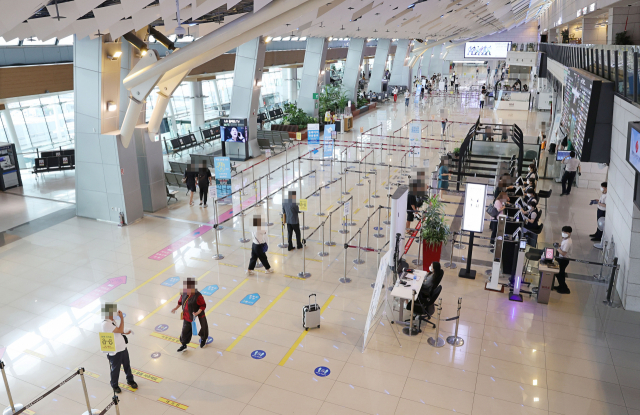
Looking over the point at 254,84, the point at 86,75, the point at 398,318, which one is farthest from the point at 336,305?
the point at 254,84

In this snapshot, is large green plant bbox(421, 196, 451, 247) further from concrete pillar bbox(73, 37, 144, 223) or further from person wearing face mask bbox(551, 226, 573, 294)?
concrete pillar bbox(73, 37, 144, 223)

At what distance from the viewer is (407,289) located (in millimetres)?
7969

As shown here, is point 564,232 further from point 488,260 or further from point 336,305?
point 336,305

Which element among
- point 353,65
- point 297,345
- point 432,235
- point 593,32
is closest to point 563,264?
point 432,235

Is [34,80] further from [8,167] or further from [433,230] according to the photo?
[433,230]

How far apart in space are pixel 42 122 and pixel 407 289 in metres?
22.2

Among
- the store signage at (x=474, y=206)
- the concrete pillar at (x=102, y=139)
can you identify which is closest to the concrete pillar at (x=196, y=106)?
the concrete pillar at (x=102, y=139)

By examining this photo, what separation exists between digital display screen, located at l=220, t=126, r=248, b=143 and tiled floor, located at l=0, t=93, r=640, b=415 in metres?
10.0

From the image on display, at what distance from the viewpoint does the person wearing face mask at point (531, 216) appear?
11.2 metres

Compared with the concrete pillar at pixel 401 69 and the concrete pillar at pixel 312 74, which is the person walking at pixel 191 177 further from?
the concrete pillar at pixel 401 69

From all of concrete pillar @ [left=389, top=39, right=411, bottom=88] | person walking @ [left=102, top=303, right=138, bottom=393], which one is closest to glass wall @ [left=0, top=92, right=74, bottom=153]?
person walking @ [left=102, top=303, right=138, bottom=393]

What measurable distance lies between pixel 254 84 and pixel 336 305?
14.0 metres

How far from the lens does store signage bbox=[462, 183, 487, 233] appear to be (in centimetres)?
985

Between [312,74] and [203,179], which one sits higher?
[312,74]
